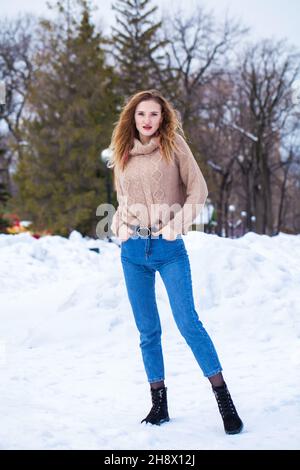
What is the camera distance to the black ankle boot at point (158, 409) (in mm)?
3039

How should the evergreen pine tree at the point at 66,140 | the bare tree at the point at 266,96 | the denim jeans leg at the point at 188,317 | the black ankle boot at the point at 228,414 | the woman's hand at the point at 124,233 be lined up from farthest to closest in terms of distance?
the bare tree at the point at 266,96
the evergreen pine tree at the point at 66,140
the woman's hand at the point at 124,233
the denim jeans leg at the point at 188,317
the black ankle boot at the point at 228,414

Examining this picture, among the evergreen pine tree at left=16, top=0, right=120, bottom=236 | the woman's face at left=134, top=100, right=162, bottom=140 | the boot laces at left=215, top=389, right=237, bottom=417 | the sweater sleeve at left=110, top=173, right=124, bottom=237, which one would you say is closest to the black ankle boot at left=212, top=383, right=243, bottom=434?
the boot laces at left=215, top=389, right=237, bottom=417

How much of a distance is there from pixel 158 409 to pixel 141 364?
1.66 m

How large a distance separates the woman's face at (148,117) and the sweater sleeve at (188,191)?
0.15 metres

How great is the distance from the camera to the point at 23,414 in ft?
10.3

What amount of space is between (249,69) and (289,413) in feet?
91.8

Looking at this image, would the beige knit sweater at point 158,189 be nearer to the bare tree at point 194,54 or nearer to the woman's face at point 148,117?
the woman's face at point 148,117

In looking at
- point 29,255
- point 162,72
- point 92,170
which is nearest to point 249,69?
point 162,72

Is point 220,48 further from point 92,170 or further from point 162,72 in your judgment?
point 92,170

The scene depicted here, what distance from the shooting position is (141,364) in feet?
15.5

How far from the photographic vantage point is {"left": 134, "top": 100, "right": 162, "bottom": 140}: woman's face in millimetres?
3078

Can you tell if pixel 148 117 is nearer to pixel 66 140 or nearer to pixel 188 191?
pixel 188 191

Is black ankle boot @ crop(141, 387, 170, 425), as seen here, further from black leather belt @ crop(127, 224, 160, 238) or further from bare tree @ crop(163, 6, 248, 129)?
bare tree @ crop(163, 6, 248, 129)

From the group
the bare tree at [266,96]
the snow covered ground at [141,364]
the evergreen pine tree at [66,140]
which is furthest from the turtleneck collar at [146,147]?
the bare tree at [266,96]
